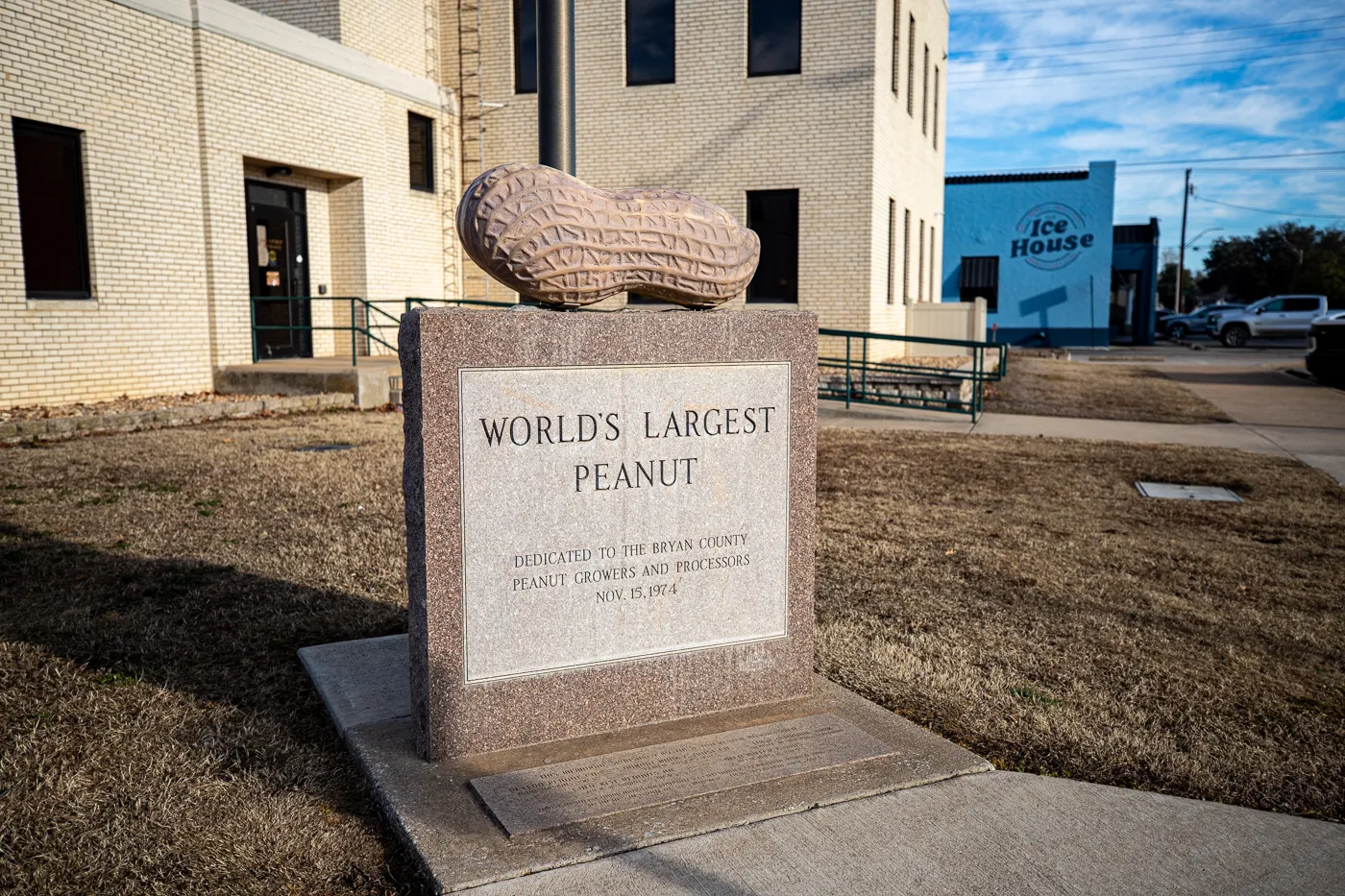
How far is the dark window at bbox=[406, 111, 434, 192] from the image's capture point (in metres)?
19.3

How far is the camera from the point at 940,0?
2558 centimetres

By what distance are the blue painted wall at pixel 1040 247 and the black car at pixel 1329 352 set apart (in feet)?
50.1

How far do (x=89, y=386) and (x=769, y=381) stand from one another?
454 inches

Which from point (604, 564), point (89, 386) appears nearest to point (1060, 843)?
point (604, 564)

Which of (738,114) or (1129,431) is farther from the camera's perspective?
(738,114)

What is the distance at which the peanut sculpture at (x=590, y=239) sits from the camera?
Answer: 3.32 meters

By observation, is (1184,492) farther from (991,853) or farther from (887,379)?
(887,379)

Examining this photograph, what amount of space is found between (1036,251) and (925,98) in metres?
13.5

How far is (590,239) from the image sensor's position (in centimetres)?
342


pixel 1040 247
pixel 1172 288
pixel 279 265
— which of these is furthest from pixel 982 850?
pixel 1172 288

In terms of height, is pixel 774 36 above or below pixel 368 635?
above

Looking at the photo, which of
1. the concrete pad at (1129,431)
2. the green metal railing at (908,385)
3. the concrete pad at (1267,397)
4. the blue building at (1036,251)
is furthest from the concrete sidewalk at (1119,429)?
the blue building at (1036,251)

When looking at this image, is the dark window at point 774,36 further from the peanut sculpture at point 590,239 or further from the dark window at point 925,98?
the peanut sculpture at point 590,239

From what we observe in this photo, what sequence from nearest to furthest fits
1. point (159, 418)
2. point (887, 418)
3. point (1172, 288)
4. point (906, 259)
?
1. point (159, 418)
2. point (887, 418)
3. point (906, 259)
4. point (1172, 288)
